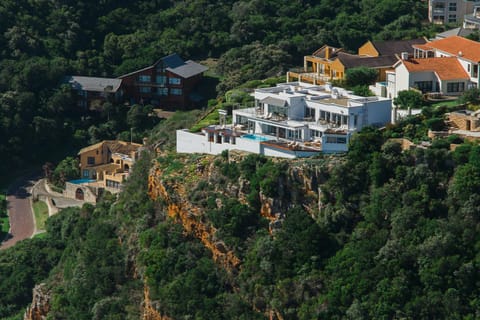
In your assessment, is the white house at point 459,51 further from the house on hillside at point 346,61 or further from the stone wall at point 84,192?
the stone wall at point 84,192

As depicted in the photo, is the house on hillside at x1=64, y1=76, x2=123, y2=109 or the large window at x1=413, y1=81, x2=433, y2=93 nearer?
the large window at x1=413, y1=81, x2=433, y2=93

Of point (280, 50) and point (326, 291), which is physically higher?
point (280, 50)

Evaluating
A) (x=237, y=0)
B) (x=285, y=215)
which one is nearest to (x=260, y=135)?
(x=285, y=215)

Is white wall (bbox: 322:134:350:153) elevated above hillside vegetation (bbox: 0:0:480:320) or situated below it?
above

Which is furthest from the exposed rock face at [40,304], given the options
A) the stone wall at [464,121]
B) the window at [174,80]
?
the window at [174,80]

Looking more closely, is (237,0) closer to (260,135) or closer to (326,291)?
(260,135)

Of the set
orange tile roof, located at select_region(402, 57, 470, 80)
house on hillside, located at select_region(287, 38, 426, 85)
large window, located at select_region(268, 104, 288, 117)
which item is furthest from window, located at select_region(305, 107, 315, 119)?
house on hillside, located at select_region(287, 38, 426, 85)

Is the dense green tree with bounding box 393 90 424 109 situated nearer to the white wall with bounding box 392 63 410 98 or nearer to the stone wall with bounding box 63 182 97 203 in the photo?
the white wall with bounding box 392 63 410 98
